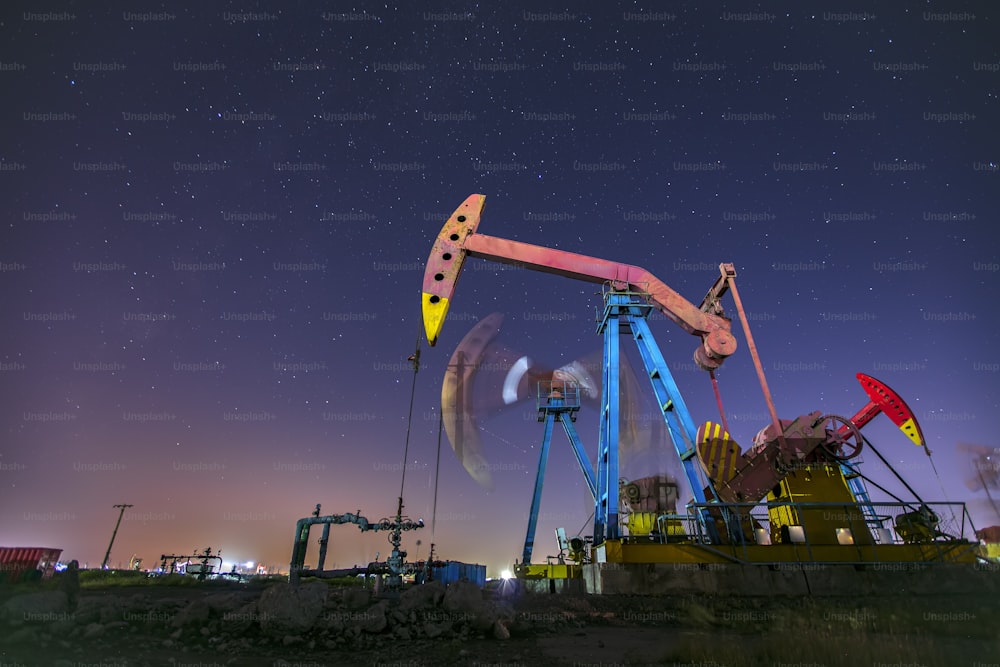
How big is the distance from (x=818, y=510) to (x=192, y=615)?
576 inches

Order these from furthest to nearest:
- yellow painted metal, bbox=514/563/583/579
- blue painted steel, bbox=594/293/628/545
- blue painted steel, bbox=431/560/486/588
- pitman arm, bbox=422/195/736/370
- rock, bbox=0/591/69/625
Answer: blue painted steel, bbox=431/560/486/588
yellow painted metal, bbox=514/563/583/579
pitman arm, bbox=422/195/736/370
blue painted steel, bbox=594/293/628/545
rock, bbox=0/591/69/625

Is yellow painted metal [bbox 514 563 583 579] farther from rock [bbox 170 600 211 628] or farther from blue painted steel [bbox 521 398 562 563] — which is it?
rock [bbox 170 600 211 628]

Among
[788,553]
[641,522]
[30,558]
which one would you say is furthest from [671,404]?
[30,558]

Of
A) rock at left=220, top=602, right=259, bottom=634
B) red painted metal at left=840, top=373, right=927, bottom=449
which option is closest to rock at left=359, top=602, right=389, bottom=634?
rock at left=220, top=602, right=259, bottom=634

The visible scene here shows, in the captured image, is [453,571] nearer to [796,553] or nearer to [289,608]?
[796,553]

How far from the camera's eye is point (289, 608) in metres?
7.14

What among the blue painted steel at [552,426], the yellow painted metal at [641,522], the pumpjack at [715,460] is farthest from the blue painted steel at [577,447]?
the pumpjack at [715,460]

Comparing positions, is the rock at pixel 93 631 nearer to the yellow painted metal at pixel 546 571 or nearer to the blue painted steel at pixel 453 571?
the yellow painted metal at pixel 546 571

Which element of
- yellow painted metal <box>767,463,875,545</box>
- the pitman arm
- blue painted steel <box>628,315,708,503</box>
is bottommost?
yellow painted metal <box>767,463,875,545</box>

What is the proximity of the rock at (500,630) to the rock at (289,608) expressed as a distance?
108 inches

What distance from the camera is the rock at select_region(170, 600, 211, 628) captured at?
6.93m

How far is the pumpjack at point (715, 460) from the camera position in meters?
11.4

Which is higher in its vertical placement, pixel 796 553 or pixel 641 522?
pixel 641 522

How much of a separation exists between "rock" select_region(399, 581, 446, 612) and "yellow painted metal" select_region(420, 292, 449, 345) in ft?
20.7
